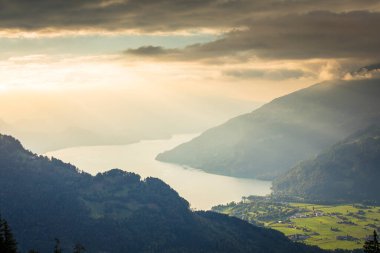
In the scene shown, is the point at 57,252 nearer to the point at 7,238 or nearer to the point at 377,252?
the point at 7,238

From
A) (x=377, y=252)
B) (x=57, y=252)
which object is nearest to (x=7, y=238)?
(x=57, y=252)

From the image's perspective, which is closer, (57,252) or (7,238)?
(7,238)

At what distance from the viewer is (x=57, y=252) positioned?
4909 inches

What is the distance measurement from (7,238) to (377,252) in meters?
72.4

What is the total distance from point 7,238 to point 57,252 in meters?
12.9

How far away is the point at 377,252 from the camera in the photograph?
119 metres

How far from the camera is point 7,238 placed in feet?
379

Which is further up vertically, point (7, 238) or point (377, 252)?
point (7, 238)

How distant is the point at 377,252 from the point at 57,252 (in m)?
65.0
